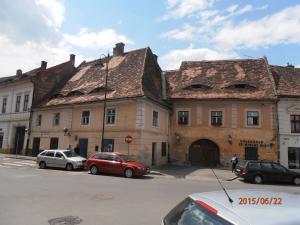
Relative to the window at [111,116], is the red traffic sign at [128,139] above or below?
below

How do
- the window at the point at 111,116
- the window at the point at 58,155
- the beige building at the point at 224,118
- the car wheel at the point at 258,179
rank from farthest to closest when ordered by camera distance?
the beige building at the point at 224,118 → the window at the point at 111,116 → the window at the point at 58,155 → the car wheel at the point at 258,179

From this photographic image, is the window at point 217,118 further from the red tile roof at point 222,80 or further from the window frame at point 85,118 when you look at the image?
the window frame at point 85,118

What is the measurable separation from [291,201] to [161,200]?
26.8 ft

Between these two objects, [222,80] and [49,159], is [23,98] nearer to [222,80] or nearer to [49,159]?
[49,159]

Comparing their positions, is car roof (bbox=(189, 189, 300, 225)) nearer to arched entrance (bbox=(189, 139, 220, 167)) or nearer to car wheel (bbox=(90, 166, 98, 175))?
car wheel (bbox=(90, 166, 98, 175))

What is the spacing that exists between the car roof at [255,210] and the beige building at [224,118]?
84.9ft

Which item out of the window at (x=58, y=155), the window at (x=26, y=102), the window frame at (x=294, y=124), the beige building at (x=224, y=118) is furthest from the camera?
the window at (x=26, y=102)

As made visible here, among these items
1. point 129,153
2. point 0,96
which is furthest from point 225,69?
point 0,96

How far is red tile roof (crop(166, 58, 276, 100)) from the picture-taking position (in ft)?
93.8

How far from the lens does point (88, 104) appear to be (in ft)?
90.8

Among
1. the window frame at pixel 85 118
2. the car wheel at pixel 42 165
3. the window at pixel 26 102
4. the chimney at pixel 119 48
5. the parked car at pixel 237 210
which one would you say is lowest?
the car wheel at pixel 42 165

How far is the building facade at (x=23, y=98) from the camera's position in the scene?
3444cm

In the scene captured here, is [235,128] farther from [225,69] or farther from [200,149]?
[225,69]

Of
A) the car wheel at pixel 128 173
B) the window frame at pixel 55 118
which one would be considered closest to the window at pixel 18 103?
the window frame at pixel 55 118
